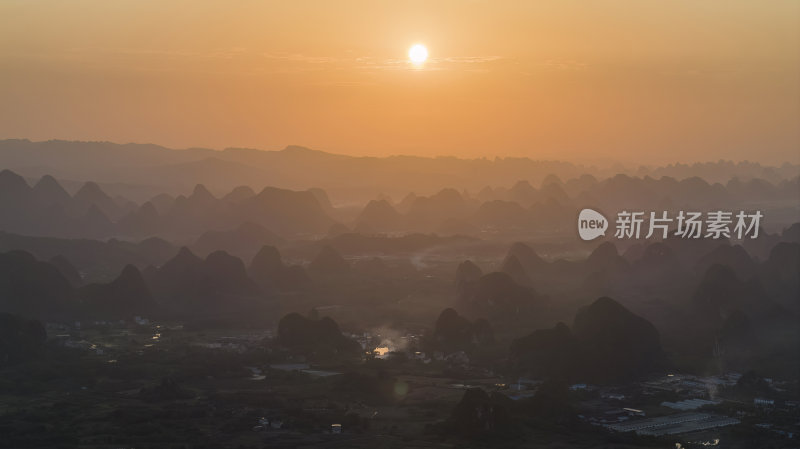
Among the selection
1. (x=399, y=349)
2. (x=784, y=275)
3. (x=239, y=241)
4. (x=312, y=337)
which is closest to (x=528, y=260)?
(x=784, y=275)

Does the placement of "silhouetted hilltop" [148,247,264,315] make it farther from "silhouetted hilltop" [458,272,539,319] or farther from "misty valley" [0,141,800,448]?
"silhouetted hilltop" [458,272,539,319]

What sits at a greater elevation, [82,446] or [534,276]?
[534,276]

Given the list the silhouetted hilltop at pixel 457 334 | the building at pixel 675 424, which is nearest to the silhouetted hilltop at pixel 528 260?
the silhouetted hilltop at pixel 457 334

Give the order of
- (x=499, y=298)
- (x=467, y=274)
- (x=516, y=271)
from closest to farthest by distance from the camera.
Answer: (x=499, y=298), (x=467, y=274), (x=516, y=271)

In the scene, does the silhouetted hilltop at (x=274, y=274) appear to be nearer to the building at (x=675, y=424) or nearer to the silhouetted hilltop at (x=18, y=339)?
the silhouetted hilltop at (x=18, y=339)

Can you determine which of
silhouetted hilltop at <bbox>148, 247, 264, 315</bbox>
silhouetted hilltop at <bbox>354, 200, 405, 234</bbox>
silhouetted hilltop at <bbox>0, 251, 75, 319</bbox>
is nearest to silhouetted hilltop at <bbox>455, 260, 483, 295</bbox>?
silhouetted hilltop at <bbox>148, 247, 264, 315</bbox>

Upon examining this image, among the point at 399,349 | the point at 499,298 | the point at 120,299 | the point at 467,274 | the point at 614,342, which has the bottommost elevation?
the point at 399,349

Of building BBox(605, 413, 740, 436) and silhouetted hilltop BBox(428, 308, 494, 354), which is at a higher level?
silhouetted hilltop BBox(428, 308, 494, 354)

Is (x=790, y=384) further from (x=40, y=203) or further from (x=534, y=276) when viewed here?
(x=40, y=203)

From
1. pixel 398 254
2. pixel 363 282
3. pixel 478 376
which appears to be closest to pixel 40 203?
pixel 398 254

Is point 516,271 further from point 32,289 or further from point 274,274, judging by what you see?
point 32,289

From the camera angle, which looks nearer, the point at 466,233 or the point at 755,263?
the point at 755,263
